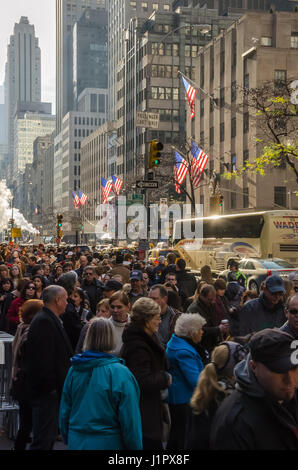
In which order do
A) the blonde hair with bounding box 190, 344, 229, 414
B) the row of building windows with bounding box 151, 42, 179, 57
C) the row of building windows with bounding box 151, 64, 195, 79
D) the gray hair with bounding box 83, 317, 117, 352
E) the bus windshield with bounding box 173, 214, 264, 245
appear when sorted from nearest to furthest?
1. the blonde hair with bounding box 190, 344, 229, 414
2. the gray hair with bounding box 83, 317, 117, 352
3. the bus windshield with bounding box 173, 214, 264, 245
4. the row of building windows with bounding box 151, 64, 195, 79
5. the row of building windows with bounding box 151, 42, 179, 57

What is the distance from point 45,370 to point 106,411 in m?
1.88

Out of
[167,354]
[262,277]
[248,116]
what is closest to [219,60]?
[248,116]

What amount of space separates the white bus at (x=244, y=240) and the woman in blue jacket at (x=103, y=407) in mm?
31155

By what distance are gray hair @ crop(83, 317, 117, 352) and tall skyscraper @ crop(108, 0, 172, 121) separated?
13012 cm

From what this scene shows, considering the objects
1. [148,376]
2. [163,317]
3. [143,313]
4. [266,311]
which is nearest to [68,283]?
[163,317]

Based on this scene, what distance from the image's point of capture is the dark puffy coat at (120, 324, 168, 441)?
5.35m

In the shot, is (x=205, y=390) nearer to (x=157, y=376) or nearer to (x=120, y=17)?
(x=157, y=376)

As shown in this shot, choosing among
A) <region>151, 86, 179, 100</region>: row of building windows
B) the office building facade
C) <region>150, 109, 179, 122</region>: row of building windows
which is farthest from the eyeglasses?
<region>151, 86, 179, 100</region>: row of building windows

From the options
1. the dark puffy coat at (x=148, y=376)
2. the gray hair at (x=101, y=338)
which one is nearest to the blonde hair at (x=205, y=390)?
the gray hair at (x=101, y=338)

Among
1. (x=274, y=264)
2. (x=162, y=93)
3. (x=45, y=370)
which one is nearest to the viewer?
(x=45, y=370)

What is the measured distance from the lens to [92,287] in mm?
13102

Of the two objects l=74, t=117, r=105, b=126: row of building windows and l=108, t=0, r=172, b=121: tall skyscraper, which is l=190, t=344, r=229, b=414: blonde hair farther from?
l=74, t=117, r=105, b=126: row of building windows

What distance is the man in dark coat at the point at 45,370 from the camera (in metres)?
6.23

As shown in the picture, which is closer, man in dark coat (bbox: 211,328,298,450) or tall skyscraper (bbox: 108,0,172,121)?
man in dark coat (bbox: 211,328,298,450)
